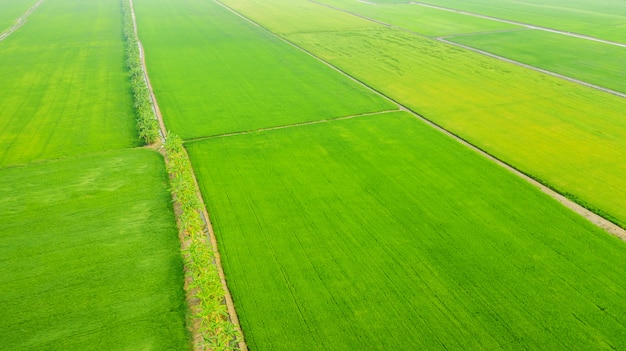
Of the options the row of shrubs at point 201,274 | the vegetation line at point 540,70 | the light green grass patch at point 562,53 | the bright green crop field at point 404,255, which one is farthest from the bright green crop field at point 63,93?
the light green grass patch at point 562,53

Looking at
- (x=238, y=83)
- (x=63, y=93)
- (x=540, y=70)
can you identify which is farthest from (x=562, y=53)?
(x=63, y=93)

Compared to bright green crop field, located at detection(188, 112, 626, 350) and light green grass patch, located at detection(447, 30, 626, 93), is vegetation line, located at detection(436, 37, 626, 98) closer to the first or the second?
light green grass patch, located at detection(447, 30, 626, 93)

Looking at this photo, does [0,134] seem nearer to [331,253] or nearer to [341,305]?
[331,253]

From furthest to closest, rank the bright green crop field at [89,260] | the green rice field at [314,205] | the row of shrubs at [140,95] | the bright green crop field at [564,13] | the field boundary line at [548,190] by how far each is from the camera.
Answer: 1. the bright green crop field at [564,13]
2. the row of shrubs at [140,95]
3. the field boundary line at [548,190]
4. the green rice field at [314,205]
5. the bright green crop field at [89,260]

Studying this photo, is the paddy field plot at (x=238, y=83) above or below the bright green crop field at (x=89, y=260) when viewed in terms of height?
above

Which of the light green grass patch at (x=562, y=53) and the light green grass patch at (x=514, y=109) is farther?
the light green grass patch at (x=562, y=53)

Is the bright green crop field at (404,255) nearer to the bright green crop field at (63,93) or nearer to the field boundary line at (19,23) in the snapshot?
the bright green crop field at (63,93)

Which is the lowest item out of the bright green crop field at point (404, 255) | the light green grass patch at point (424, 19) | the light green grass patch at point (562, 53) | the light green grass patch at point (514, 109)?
the bright green crop field at point (404, 255)
